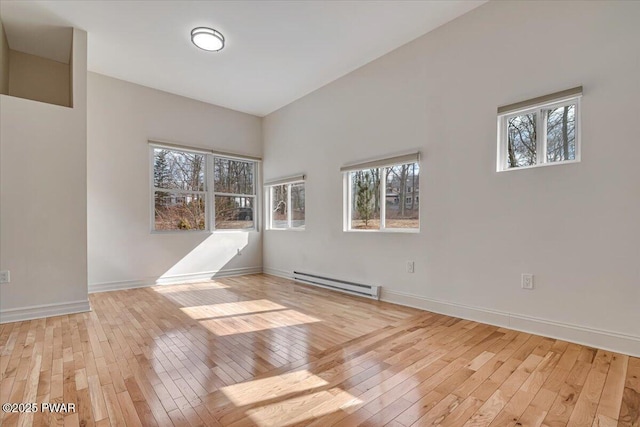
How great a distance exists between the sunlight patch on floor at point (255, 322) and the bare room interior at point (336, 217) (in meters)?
0.04

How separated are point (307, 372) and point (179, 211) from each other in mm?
4046

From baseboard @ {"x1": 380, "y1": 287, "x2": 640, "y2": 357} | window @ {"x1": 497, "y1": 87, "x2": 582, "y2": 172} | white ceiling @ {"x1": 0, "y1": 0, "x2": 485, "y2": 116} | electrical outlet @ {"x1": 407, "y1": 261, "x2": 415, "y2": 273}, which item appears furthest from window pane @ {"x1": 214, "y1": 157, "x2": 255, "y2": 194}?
window @ {"x1": 497, "y1": 87, "x2": 582, "y2": 172}

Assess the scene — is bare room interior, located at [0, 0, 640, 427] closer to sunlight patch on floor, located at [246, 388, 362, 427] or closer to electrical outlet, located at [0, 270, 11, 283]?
sunlight patch on floor, located at [246, 388, 362, 427]

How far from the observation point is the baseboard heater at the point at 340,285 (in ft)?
12.8

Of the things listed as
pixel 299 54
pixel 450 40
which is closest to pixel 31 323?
pixel 299 54

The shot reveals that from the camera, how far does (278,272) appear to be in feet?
18.5

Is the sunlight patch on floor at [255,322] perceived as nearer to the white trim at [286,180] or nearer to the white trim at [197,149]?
the white trim at [286,180]

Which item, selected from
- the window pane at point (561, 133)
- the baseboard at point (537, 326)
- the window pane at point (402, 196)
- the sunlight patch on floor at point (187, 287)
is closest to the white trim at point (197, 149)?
the sunlight patch on floor at point (187, 287)

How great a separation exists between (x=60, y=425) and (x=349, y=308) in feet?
8.51

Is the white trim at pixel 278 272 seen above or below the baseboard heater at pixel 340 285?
below

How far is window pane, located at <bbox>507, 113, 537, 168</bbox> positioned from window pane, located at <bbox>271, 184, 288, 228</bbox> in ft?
12.2

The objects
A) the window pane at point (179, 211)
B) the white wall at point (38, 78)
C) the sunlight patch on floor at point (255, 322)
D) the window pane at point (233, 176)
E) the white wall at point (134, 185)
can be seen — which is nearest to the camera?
the sunlight patch on floor at point (255, 322)

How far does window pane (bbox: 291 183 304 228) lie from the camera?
530cm

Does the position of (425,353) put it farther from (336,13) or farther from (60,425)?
(336,13)
